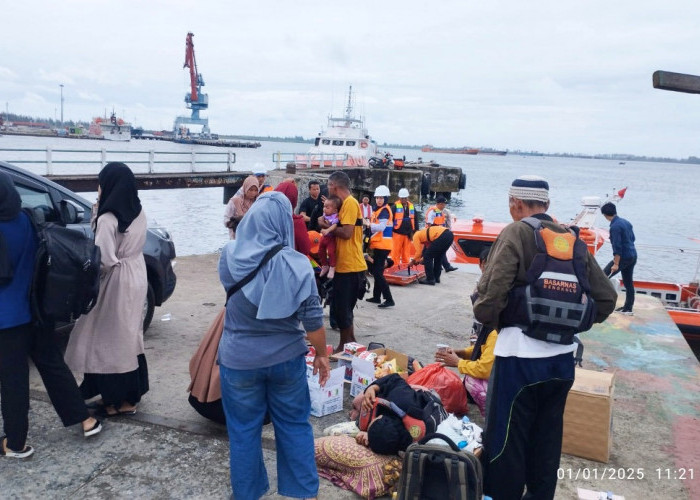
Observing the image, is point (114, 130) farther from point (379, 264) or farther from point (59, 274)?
point (59, 274)

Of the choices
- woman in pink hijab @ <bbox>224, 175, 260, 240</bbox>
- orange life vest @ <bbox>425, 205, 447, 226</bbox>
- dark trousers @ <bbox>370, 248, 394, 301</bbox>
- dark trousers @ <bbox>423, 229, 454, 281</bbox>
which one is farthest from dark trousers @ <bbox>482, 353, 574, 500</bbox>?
orange life vest @ <bbox>425, 205, 447, 226</bbox>

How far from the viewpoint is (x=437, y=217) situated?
1109cm

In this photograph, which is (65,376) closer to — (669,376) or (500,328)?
(500,328)

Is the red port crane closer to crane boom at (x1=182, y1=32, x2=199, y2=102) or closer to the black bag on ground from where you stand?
crane boom at (x1=182, y1=32, x2=199, y2=102)

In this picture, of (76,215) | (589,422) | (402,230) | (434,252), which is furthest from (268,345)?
(402,230)

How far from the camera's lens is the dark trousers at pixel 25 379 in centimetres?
329

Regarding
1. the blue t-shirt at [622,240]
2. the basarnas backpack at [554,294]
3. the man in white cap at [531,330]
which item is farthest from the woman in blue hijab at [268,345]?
the blue t-shirt at [622,240]

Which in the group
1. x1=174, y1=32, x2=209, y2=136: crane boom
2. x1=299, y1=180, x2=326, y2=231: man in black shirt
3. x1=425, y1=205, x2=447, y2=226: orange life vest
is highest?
x1=174, y1=32, x2=209, y2=136: crane boom

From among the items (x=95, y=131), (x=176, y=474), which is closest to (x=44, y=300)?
(x=176, y=474)

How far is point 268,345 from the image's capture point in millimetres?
2834

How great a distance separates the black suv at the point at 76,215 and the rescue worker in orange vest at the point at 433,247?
5.24 metres

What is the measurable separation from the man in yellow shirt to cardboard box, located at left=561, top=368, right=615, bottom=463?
7.70 feet

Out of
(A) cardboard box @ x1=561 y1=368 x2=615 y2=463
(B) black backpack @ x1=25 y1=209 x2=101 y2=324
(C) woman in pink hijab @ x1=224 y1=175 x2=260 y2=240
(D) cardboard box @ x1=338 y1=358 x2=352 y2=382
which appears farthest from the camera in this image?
(C) woman in pink hijab @ x1=224 y1=175 x2=260 y2=240

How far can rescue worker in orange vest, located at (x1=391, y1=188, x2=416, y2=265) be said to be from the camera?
35.3 ft
